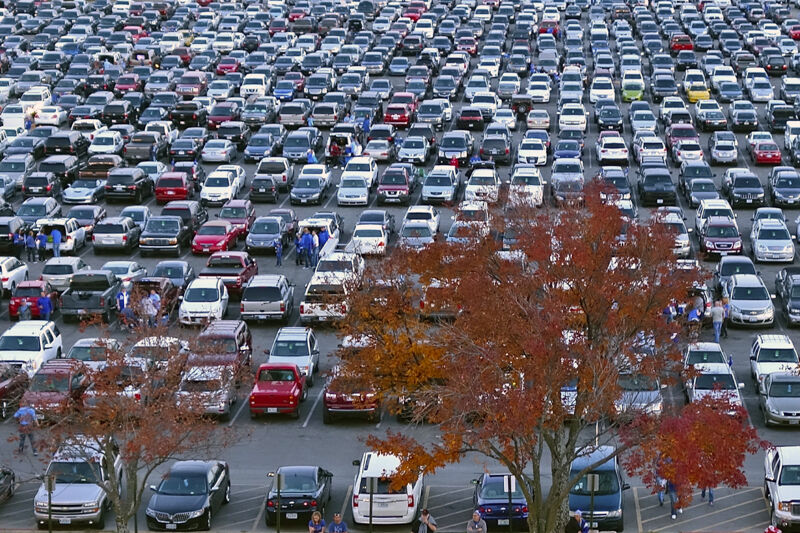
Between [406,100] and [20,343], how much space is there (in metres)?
39.1

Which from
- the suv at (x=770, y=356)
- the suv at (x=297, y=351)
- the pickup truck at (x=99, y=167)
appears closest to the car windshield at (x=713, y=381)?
the suv at (x=770, y=356)

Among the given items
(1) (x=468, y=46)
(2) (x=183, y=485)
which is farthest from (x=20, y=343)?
(1) (x=468, y=46)

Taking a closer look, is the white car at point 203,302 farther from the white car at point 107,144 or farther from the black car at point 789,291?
the white car at point 107,144

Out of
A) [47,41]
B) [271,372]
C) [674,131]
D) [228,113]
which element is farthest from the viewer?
[47,41]

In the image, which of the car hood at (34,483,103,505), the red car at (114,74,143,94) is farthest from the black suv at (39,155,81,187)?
the car hood at (34,483,103,505)

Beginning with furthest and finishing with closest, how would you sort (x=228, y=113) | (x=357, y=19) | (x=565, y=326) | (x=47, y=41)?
(x=357, y=19), (x=47, y=41), (x=228, y=113), (x=565, y=326)

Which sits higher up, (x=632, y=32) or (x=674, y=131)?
(x=674, y=131)

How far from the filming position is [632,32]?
11162 centimetres

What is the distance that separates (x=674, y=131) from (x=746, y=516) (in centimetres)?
3883

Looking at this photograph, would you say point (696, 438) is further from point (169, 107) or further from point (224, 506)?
point (169, 107)

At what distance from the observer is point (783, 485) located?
37.5 m

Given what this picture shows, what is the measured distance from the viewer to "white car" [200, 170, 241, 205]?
66812 mm

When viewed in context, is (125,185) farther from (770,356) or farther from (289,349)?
(770,356)

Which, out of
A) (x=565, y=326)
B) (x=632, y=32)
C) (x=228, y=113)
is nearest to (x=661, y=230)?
(x=565, y=326)
